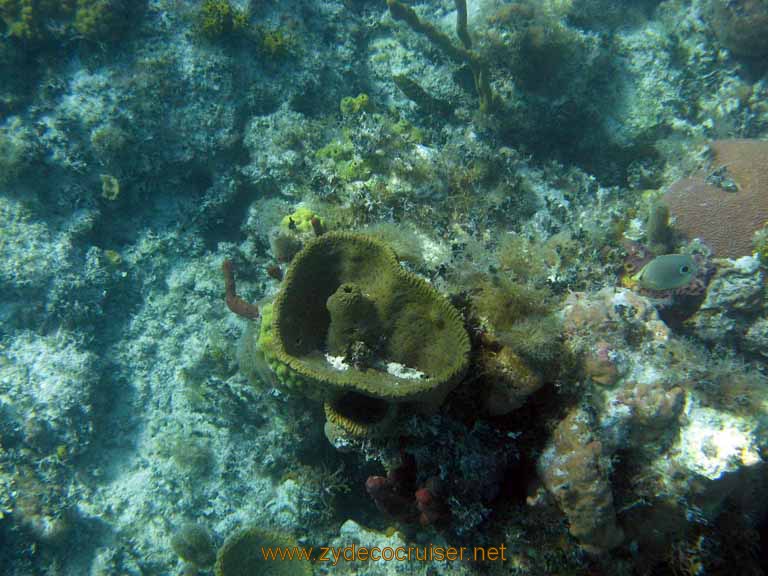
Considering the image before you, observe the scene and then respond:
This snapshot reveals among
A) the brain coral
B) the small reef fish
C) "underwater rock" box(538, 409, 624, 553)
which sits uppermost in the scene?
the brain coral

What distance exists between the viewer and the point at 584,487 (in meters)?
2.85

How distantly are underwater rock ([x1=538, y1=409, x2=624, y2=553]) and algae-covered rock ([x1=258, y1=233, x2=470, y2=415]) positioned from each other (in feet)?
3.42

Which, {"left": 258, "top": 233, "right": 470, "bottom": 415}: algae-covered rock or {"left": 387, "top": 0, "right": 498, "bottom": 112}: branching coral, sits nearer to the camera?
{"left": 258, "top": 233, "right": 470, "bottom": 415}: algae-covered rock

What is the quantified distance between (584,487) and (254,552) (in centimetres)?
387

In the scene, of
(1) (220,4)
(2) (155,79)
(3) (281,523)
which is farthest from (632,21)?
(3) (281,523)

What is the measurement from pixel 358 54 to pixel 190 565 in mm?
8957

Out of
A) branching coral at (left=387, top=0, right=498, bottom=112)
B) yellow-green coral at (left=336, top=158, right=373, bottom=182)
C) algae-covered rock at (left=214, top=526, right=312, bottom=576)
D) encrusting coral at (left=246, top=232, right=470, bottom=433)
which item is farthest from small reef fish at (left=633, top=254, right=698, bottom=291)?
algae-covered rock at (left=214, top=526, right=312, bottom=576)

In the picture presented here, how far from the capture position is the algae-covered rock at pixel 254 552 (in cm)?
459

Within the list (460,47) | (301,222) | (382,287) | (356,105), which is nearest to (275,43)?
(356,105)

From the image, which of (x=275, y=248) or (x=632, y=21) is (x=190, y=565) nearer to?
(x=275, y=248)

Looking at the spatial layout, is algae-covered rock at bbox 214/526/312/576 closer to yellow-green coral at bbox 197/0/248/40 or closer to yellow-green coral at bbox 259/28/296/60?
yellow-green coral at bbox 259/28/296/60

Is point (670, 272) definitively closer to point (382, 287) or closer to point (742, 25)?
point (382, 287)

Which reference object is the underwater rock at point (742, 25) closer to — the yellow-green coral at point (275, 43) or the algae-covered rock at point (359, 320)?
the yellow-green coral at point (275, 43)

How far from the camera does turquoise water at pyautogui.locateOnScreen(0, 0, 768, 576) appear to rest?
3.14 metres
